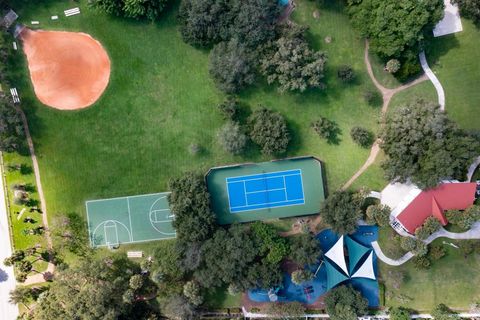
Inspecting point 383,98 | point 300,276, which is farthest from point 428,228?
point 383,98

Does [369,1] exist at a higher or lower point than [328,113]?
higher

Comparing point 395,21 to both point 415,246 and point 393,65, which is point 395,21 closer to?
point 393,65

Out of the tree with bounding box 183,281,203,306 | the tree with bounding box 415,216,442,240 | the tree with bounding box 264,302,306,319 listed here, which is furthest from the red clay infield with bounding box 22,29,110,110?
the tree with bounding box 415,216,442,240

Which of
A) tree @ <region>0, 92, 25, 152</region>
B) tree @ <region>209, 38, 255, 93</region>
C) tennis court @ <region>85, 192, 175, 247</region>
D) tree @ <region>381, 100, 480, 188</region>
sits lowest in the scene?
tennis court @ <region>85, 192, 175, 247</region>

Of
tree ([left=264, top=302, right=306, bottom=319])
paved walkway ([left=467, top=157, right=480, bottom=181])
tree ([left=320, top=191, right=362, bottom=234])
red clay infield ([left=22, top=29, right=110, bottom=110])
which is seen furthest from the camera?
red clay infield ([left=22, top=29, right=110, bottom=110])

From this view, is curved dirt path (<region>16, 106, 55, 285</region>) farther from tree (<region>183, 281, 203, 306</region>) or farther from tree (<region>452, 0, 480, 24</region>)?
tree (<region>452, 0, 480, 24</region>)

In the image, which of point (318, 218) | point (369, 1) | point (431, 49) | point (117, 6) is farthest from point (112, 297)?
point (431, 49)

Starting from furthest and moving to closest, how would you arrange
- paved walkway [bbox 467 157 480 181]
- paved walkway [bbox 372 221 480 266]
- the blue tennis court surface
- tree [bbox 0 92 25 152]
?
the blue tennis court surface
paved walkway [bbox 372 221 480 266]
paved walkway [bbox 467 157 480 181]
tree [bbox 0 92 25 152]

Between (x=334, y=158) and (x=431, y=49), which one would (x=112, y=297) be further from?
(x=431, y=49)
